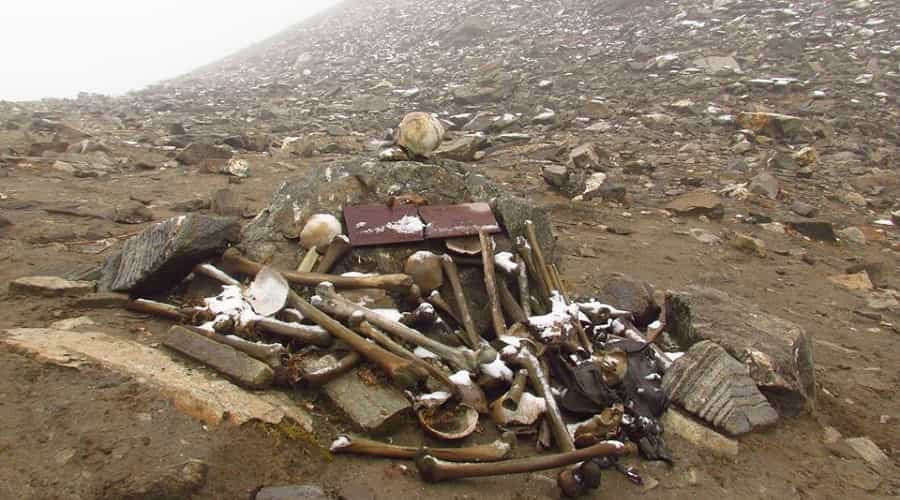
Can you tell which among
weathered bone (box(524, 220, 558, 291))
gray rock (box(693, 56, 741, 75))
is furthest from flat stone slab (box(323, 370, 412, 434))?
gray rock (box(693, 56, 741, 75))

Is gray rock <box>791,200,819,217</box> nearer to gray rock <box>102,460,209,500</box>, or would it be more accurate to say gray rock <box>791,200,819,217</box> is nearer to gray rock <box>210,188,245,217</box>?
gray rock <box>210,188,245,217</box>

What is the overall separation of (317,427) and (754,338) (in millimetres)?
2448

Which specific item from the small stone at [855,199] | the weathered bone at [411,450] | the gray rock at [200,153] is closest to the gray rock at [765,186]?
the small stone at [855,199]

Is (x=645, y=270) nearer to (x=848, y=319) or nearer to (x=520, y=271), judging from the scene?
(x=848, y=319)

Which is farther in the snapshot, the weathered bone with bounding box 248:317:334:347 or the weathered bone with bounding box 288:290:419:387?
the weathered bone with bounding box 248:317:334:347

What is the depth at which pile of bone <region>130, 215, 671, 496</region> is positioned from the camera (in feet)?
8.07

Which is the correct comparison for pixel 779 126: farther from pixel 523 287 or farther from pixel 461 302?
pixel 461 302

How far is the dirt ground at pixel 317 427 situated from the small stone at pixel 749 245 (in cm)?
51

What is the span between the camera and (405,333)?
282cm

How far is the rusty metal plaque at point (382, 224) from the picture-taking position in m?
3.34

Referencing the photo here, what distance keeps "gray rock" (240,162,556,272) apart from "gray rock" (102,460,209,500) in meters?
1.61

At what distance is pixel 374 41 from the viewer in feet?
59.8

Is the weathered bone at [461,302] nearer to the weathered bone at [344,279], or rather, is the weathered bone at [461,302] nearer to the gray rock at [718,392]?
the weathered bone at [344,279]

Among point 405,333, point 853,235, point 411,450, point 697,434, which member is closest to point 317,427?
point 411,450
